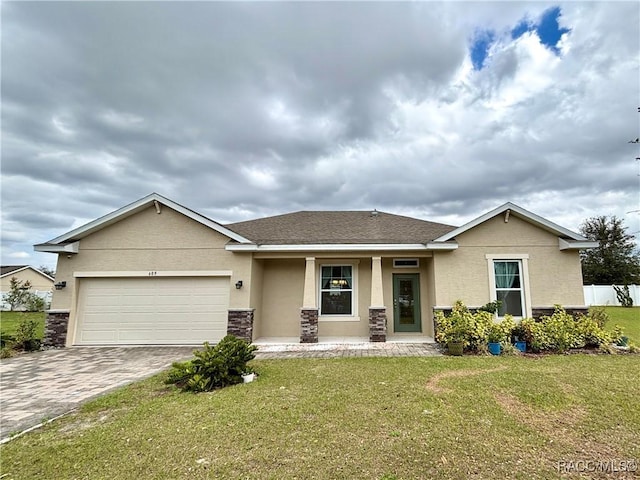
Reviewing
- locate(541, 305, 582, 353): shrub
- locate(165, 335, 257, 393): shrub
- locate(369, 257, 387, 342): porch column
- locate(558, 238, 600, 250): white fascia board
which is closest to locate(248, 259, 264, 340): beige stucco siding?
locate(369, 257, 387, 342): porch column

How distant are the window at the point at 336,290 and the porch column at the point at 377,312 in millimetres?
1233

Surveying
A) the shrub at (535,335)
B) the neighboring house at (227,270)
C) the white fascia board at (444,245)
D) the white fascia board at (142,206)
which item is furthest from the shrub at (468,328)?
the white fascia board at (142,206)

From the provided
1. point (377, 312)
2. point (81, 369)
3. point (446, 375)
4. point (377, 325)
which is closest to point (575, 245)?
point (377, 312)

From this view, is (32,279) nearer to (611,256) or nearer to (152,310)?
(152,310)

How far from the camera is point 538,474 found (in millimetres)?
2930

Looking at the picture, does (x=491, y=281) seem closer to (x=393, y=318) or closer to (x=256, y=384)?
(x=393, y=318)

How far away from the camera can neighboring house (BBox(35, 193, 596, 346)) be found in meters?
10.0

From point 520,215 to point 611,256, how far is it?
25.4m

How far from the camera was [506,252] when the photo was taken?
33.4 feet

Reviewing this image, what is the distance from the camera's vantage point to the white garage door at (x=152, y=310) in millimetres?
10266

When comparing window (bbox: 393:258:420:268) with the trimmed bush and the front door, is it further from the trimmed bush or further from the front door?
the trimmed bush

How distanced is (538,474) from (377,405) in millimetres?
2155

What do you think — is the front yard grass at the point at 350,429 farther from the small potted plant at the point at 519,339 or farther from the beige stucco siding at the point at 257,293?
the beige stucco siding at the point at 257,293

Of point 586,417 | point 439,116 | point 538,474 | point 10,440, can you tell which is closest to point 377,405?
point 538,474
